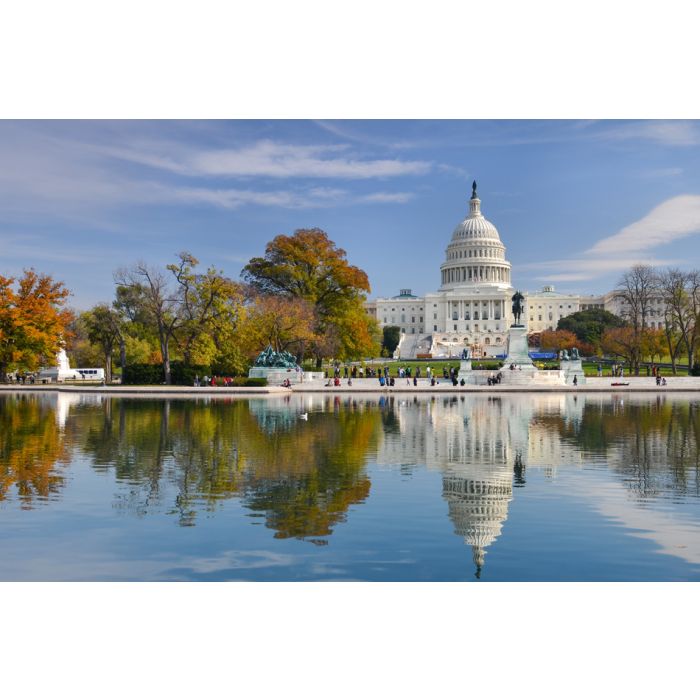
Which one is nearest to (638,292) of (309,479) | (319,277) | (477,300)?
(319,277)

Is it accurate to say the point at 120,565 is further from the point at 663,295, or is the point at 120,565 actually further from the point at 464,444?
the point at 663,295

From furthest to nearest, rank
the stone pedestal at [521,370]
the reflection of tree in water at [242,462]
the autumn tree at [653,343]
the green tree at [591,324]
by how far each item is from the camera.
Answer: the green tree at [591,324] < the autumn tree at [653,343] < the stone pedestal at [521,370] < the reflection of tree in water at [242,462]

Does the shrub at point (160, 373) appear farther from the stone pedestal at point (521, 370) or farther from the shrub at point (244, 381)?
the stone pedestal at point (521, 370)

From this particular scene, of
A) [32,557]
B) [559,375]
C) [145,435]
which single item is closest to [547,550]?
[32,557]

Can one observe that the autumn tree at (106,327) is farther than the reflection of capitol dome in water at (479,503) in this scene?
Yes

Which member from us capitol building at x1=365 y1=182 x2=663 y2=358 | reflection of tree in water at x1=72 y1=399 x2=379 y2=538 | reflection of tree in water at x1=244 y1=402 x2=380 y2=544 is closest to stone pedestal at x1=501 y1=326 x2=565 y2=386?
reflection of tree in water at x1=72 y1=399 x2=379 y2=538

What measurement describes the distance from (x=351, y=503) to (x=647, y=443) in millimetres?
9721

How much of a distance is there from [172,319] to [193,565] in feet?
A: 146

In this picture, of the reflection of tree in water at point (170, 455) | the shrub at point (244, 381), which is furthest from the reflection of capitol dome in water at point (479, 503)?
the shrub at point (244, 381)

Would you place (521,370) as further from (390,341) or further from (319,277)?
(390,341)

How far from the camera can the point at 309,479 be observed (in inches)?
492

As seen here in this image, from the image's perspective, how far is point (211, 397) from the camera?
1523 inches

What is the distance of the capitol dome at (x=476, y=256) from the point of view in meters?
153

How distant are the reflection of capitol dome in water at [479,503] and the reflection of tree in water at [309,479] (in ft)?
4.71
